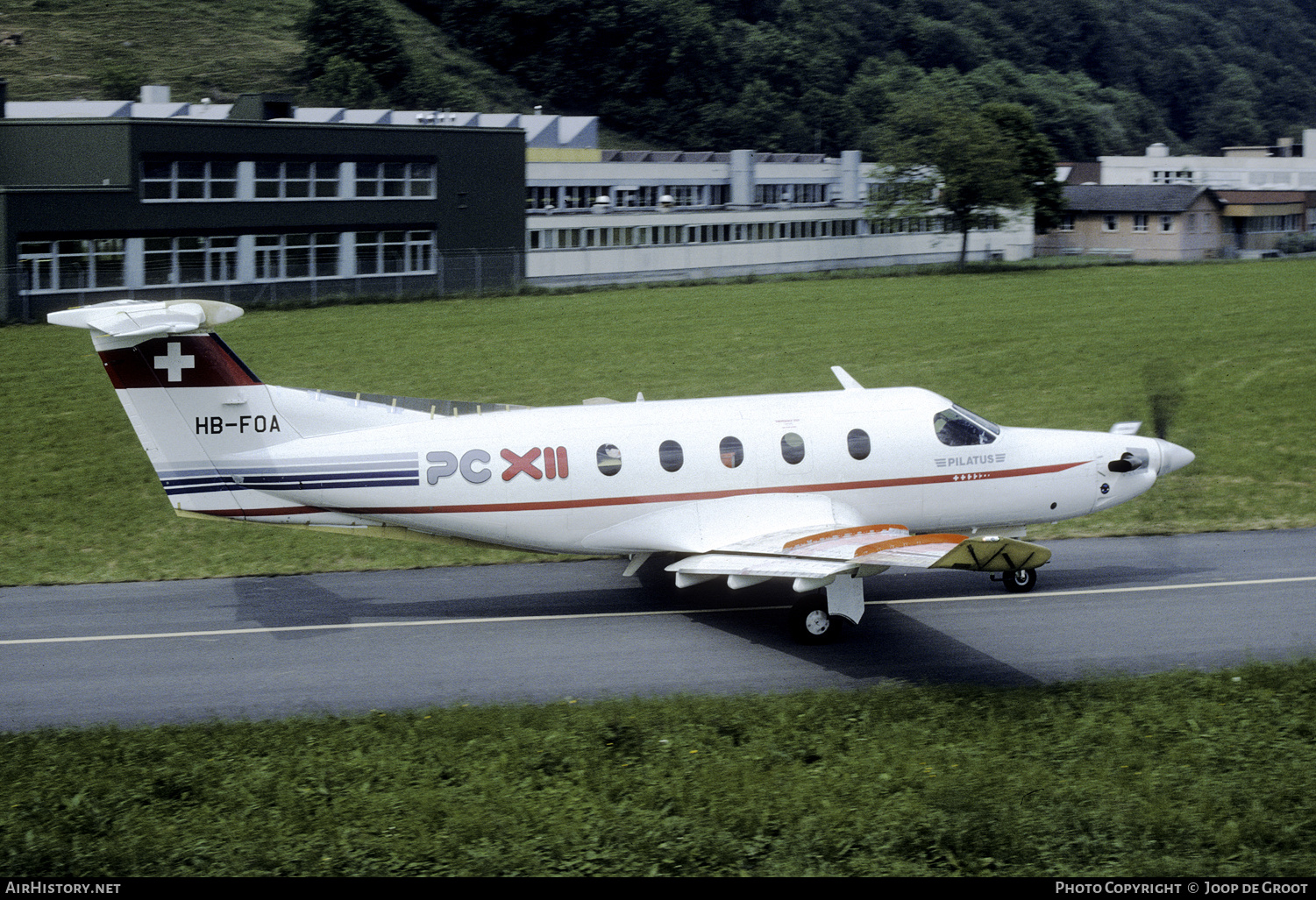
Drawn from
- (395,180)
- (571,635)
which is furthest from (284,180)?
(571,635)

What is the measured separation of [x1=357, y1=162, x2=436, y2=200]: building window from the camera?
55.2 meters

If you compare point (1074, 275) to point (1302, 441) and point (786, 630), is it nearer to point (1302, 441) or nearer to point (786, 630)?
point (1302, 441)

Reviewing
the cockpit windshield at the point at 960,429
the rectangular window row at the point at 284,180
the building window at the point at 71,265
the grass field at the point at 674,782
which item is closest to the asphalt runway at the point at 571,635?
the grass field at the point at 674,782

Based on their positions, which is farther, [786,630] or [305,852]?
[786,630]

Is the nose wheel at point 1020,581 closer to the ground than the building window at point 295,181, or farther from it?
closer to the ground

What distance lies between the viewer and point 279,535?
2153 centimetres

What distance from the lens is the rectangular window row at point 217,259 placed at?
44969 mm

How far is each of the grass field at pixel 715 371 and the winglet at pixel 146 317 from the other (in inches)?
197

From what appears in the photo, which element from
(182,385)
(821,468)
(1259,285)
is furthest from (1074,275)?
(182,385)

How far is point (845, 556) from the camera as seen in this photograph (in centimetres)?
1513

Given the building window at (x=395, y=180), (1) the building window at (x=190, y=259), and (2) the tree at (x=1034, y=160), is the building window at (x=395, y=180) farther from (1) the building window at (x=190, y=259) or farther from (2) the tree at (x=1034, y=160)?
(2) the tree at (x=1034, y=160)

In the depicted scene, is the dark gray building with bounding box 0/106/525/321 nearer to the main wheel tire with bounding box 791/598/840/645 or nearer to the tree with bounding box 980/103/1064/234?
the main wheel tire with bounding box 791/598/840/645

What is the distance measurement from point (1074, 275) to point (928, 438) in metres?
47.1

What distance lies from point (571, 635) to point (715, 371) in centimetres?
1809
